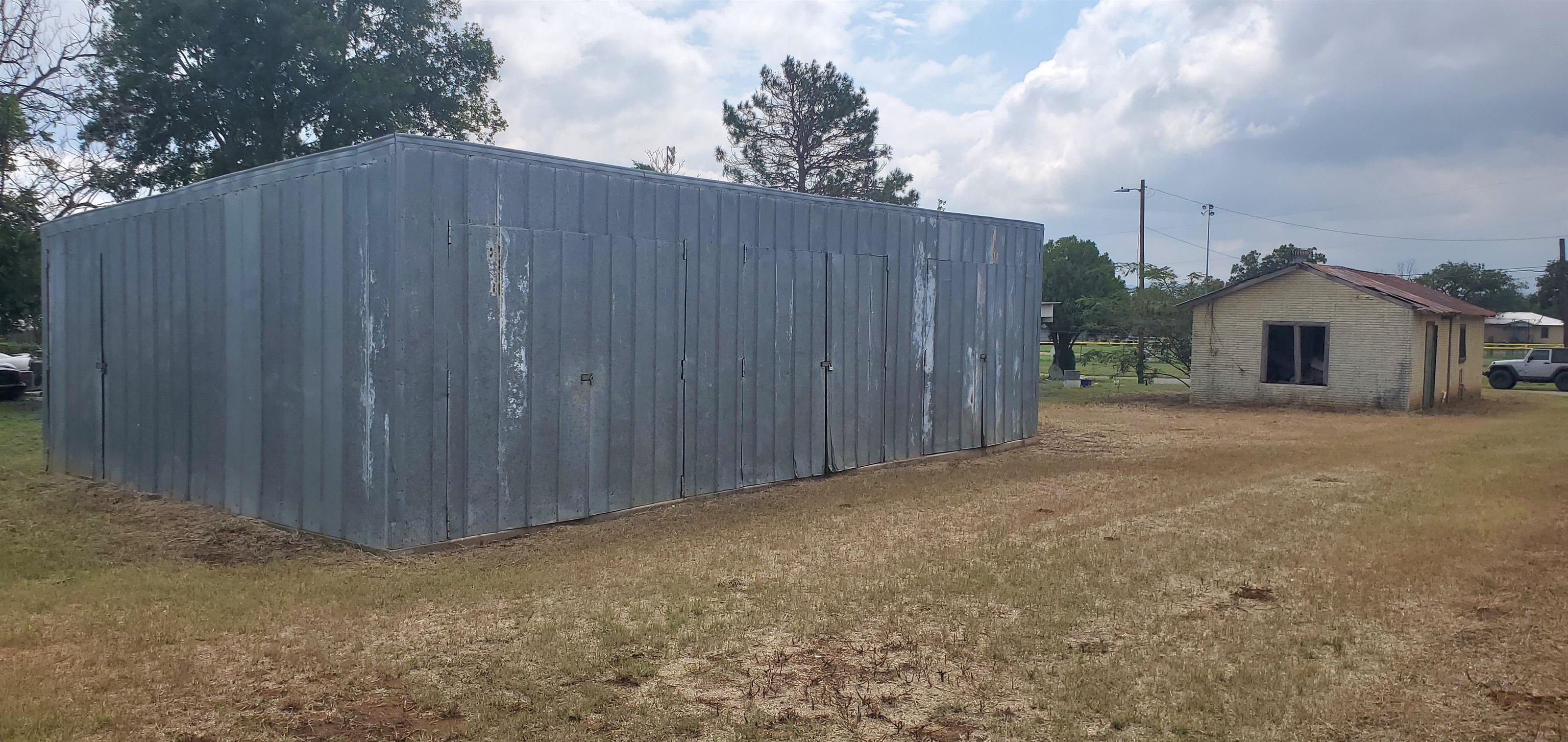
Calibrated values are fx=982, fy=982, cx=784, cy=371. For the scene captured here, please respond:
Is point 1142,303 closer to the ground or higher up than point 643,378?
higher up

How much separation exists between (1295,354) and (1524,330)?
53786mm

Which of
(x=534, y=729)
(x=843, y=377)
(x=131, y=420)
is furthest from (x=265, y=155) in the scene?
(x=534, y=729)

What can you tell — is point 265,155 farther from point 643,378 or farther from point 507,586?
point 507,586

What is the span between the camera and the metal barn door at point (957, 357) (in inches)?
489

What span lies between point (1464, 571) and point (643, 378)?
646 centimetres

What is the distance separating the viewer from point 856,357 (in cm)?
1134

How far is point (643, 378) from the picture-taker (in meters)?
9.03

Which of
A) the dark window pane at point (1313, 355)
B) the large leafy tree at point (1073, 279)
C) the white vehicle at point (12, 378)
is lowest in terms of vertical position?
the white vehicle at point (12, 378)

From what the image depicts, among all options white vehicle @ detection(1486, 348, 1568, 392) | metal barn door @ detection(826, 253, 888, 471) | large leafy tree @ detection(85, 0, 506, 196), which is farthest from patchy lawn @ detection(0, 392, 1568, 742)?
white vehicle @ detection(1486, 348, 1568, 392)

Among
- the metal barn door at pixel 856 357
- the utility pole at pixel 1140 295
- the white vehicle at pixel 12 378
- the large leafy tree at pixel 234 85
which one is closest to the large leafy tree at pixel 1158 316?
the utility pole at pixel 1140 295

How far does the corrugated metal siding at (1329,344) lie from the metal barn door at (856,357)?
1392 cm

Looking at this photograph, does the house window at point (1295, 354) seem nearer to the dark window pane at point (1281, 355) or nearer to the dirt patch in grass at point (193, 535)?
the dark window pane at point (1281, 355)

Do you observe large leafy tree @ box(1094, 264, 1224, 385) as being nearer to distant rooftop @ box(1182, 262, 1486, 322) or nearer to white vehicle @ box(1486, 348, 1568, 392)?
distant rooftop @ box(1182, 262, 1486, 322)

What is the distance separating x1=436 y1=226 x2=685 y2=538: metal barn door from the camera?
25.1ft
